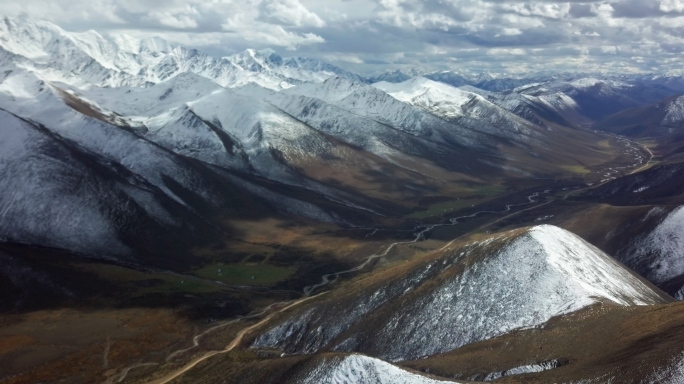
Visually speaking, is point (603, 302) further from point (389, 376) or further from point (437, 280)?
point (389, 376)

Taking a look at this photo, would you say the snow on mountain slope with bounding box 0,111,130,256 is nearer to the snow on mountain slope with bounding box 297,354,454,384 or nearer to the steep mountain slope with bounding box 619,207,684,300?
the snow on mountain slope with bounding box 297,354,454,384

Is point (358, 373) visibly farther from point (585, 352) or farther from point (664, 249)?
point (664, 249)

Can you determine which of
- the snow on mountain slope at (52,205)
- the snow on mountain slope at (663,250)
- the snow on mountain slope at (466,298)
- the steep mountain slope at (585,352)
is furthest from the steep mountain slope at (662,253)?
the snow on mountain slope at (52,205)

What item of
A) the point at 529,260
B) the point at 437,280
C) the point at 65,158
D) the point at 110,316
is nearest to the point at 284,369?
the point at 437,280

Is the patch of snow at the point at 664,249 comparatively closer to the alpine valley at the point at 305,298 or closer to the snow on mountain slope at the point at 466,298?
the alpine valley at the point at 305,298

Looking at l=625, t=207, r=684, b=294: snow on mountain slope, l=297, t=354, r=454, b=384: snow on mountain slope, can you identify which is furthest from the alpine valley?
l=625, t=207, r=684, b=294: snow on mountain slope
